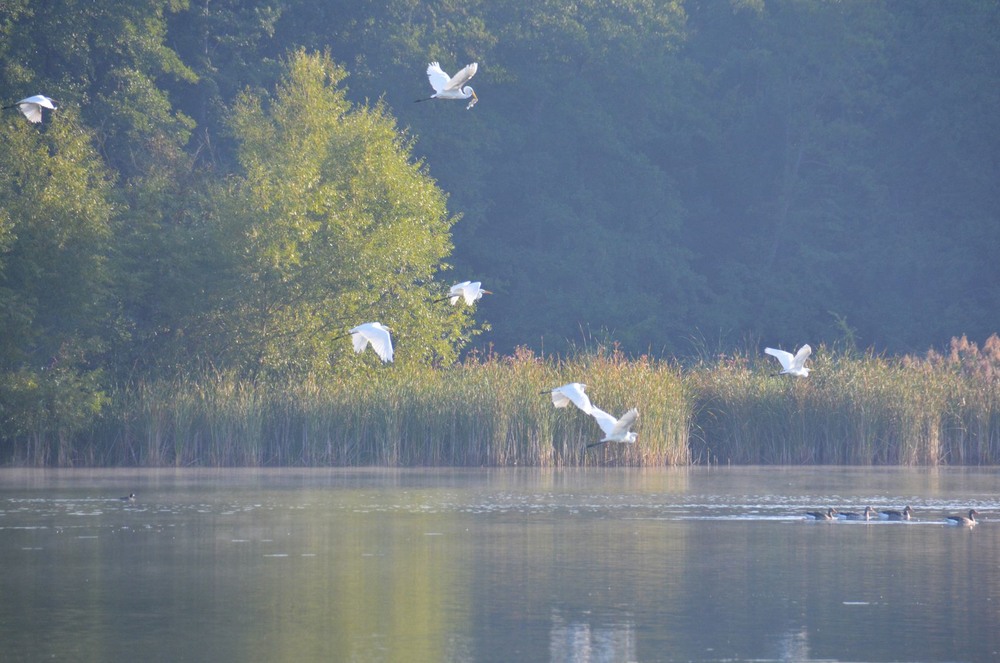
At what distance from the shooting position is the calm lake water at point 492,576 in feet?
27.9

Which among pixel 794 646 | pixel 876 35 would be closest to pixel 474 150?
pixel 876 35

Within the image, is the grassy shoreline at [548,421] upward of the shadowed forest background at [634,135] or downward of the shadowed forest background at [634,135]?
downward

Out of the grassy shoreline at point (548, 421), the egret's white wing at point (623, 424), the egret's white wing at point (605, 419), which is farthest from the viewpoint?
the grassy shoreline at point (548, 421)

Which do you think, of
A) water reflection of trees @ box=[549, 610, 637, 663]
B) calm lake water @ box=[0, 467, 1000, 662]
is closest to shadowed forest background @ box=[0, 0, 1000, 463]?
calm lake water @ box=[0, 467, 1000, 662]

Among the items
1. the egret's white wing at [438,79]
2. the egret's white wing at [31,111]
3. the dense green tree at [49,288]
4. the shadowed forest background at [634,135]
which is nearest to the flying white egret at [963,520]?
the egret's white wing at [438,79]

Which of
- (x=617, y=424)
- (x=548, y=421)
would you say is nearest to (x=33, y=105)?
(x=548, y=421)

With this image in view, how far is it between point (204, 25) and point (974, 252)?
23.4 metres

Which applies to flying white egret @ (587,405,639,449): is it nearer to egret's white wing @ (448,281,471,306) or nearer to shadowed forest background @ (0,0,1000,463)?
egret's white wing @ (448,281,471,306)

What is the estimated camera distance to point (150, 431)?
79.4ft

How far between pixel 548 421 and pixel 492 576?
1263 cm

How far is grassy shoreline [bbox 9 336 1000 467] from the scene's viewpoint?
2380 cm

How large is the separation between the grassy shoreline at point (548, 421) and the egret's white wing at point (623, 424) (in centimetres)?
774

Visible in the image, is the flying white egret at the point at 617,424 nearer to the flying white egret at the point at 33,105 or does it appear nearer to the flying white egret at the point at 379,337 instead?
the flying white egret at the point at 379,337

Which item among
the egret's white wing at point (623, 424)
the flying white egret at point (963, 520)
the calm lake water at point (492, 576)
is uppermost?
the egret's white wing at point (623, 424)
